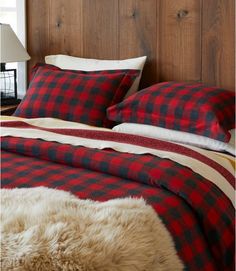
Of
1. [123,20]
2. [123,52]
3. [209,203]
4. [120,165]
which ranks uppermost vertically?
[123,20]

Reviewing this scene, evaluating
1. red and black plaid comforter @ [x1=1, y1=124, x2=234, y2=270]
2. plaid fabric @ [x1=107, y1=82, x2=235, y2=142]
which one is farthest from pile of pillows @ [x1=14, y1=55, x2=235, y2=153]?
red and black plaid comforter @ [x1=1, y1=124, x2=234, y2=270]

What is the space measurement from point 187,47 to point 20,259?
1.89 m

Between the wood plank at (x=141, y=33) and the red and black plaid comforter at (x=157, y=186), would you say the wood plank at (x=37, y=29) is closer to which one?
the wood plank at (x=141, y=33)

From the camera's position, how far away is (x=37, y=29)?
10.3 feet

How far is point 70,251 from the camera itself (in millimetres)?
914

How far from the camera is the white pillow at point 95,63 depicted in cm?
260

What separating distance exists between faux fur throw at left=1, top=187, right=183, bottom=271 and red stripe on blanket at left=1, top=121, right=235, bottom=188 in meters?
0.57

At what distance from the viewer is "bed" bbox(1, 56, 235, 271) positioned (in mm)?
1194

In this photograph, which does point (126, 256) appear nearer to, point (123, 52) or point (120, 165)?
point (120, 165)

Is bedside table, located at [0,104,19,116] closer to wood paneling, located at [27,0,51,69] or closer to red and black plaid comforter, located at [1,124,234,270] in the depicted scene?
wood paneling, located at [27,0,51,69]

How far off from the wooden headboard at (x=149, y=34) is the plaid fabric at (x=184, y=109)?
14.9 inches

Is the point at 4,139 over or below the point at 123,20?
below

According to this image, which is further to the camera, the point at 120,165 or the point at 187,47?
the point at 187,47

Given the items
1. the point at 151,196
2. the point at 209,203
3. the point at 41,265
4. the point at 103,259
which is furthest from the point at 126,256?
the point at 209,203
